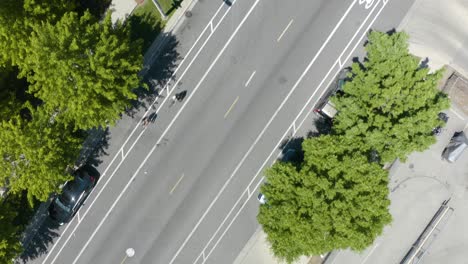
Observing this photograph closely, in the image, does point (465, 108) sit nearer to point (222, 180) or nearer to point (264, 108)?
point (264, 108)

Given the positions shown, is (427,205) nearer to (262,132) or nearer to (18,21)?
(262,132)

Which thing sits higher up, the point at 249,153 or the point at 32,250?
the point at 249,153

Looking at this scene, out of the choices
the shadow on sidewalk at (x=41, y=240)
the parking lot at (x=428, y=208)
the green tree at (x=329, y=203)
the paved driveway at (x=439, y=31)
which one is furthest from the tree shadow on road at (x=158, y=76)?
the parking lot at (x=428, y=208)

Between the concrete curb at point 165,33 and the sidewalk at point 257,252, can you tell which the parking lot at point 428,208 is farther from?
the concrete curb at point 165,33

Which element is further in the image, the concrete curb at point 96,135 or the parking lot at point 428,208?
the concrete curb at point 96,135

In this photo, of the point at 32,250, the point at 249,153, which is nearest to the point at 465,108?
the point at 249,153

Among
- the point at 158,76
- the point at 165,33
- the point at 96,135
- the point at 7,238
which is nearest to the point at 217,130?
the point at 158,76
